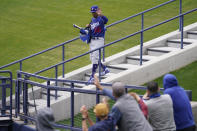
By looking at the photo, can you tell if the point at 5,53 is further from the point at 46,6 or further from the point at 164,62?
the point at 164,62

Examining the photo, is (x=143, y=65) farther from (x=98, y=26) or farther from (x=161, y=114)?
(x=161, y=114)

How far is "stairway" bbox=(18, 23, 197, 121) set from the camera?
1085 cm

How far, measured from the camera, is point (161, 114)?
20.3 feet

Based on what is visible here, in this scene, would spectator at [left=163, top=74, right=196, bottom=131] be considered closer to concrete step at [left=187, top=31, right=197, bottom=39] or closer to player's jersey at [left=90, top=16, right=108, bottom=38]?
player's jersey at [left=90, top=16, right=108, bottom=38]

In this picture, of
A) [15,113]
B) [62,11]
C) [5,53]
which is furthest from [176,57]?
[62,11]

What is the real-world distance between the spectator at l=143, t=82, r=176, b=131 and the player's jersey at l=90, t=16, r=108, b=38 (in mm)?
5533

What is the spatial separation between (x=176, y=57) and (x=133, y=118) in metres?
6.24

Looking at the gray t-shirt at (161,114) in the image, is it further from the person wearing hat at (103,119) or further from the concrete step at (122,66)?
the concrete step at (122,66)

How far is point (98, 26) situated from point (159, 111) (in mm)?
5721

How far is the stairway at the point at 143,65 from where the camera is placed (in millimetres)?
10852

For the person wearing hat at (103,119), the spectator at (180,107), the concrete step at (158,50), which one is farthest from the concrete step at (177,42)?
the person wearing hat at (103,119)

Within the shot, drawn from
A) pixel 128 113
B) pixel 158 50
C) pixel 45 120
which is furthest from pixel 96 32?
pixel 45 120

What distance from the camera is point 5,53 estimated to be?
1638 centimetres

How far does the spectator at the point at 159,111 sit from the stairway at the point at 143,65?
141 inches
